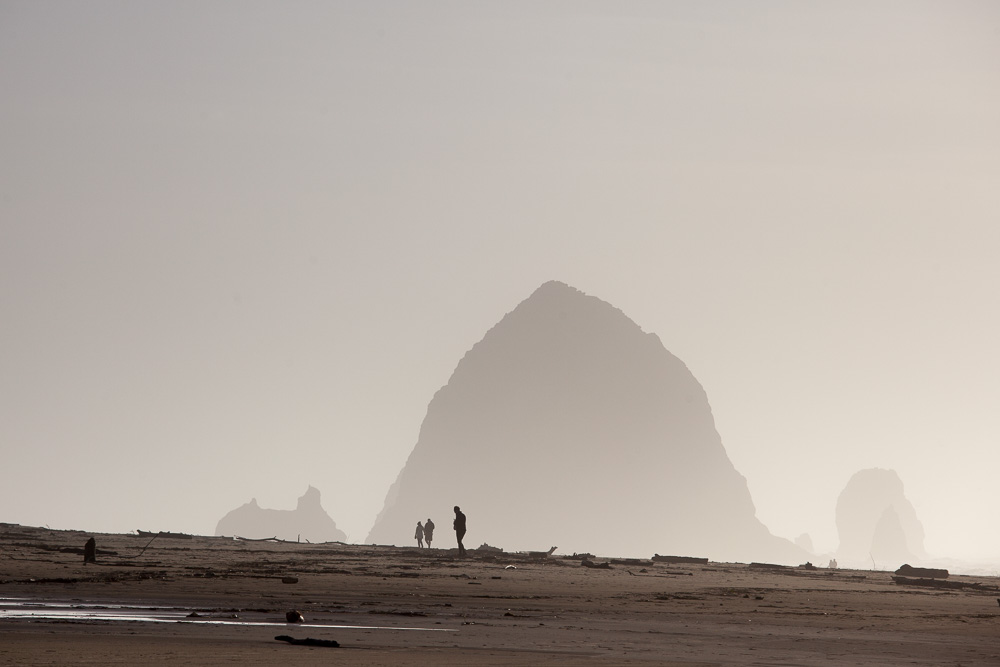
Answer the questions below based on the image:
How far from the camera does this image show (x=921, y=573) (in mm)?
46719

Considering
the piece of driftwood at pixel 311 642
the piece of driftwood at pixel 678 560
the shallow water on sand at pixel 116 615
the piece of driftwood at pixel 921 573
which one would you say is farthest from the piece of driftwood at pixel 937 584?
the piece of driftwood at pixel 311 642

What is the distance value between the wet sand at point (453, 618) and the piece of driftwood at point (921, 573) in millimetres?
7531

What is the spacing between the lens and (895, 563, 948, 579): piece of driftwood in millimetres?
45062

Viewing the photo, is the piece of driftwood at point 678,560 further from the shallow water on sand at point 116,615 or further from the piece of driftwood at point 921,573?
the shallow water on sand at point 116,615

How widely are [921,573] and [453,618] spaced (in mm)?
32391

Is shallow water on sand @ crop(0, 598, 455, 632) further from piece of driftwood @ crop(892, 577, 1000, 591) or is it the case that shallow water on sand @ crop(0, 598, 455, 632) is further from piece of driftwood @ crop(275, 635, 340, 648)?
piece of driftwood @ crop(892, 577, 1000, 591)

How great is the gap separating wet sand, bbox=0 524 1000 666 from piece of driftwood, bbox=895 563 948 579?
24.7 feet

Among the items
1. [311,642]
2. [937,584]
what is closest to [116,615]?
[311,642]

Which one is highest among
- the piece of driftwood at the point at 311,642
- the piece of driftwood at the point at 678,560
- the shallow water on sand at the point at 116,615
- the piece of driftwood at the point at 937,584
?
the piece of driftwood at the point at 678,560

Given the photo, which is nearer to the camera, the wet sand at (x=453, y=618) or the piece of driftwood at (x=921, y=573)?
the wet sand at (x=453, y=618)

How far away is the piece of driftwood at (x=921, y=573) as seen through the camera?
45.1m

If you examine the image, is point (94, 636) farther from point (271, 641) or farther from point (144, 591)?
point (144, 591)

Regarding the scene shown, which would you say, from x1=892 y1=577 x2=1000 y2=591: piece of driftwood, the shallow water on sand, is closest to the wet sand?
the shallow water on sand

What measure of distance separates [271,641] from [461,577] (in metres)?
19.5
